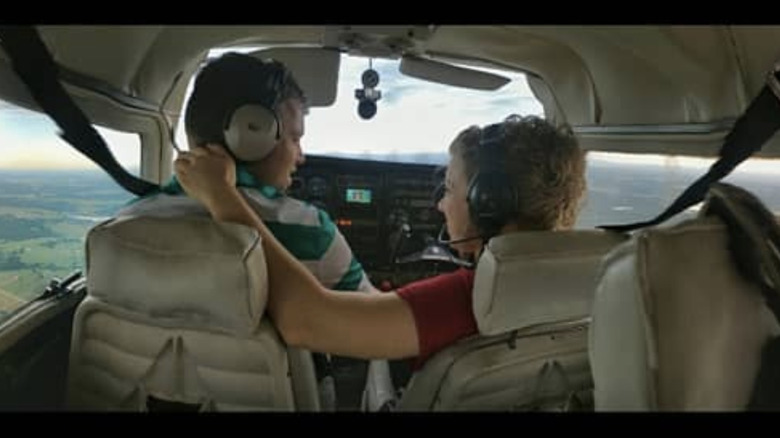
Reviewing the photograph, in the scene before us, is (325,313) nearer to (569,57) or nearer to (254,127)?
(254,127)

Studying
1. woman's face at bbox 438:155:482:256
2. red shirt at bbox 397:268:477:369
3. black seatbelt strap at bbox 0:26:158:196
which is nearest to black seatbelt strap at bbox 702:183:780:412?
red shirt at bbox 397:268:477:369

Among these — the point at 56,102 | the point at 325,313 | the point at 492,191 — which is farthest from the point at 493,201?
the point at 56,102

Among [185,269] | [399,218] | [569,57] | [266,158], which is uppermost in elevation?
[569,57]

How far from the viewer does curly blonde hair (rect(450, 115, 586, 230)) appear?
1.09m

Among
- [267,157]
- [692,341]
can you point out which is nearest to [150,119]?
[267,157]

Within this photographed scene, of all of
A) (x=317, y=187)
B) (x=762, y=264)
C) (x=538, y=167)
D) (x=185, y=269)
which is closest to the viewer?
(x=762, y=264)

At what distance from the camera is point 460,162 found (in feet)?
3.78

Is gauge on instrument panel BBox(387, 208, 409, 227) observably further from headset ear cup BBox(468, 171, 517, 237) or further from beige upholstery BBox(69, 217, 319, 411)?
beige upholstery BBox(69, 217, 319, 411)

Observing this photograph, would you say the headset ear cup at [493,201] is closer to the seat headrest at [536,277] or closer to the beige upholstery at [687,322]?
the seat headrest at [536,277]

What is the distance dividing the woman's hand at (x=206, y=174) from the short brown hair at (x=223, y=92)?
5cm

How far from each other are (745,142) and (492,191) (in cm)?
39

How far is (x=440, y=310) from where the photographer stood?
0.96m

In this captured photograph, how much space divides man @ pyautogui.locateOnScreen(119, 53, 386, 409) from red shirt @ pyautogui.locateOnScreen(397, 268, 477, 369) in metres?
0.22
